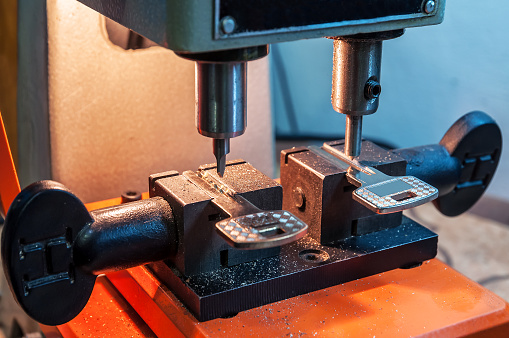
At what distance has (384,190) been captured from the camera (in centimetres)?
75

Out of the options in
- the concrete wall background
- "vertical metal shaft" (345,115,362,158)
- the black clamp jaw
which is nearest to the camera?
the black clamp jaw

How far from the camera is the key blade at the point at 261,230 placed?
0.64m

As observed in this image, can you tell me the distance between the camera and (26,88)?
39.7 inches

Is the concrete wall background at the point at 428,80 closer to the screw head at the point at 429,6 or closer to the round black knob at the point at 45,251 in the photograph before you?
the screw head at the point at 429,6

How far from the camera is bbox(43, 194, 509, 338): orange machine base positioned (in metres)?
0.71

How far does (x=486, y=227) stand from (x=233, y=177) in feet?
3.91

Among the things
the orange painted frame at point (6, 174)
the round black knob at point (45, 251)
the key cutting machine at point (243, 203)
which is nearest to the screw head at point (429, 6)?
the key cutting machine at point (243, 203)

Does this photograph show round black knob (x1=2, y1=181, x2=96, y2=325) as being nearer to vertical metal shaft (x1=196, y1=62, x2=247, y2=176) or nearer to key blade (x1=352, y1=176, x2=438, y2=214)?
vertical metal shaft (x1=196, y1=62, x2=247, y2=176)

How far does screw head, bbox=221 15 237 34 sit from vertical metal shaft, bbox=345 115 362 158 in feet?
0.88

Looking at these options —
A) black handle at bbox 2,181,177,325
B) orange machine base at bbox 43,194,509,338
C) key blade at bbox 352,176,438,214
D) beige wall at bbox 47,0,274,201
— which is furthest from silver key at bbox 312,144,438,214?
beige wall at bbox 47,0,274,201

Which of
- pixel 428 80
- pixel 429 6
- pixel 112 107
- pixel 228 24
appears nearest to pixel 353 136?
pixel 429 6

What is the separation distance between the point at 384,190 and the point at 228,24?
302mm

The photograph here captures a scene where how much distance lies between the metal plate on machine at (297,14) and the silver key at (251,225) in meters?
0.20

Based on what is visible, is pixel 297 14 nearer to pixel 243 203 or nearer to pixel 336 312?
pixel 243 203
